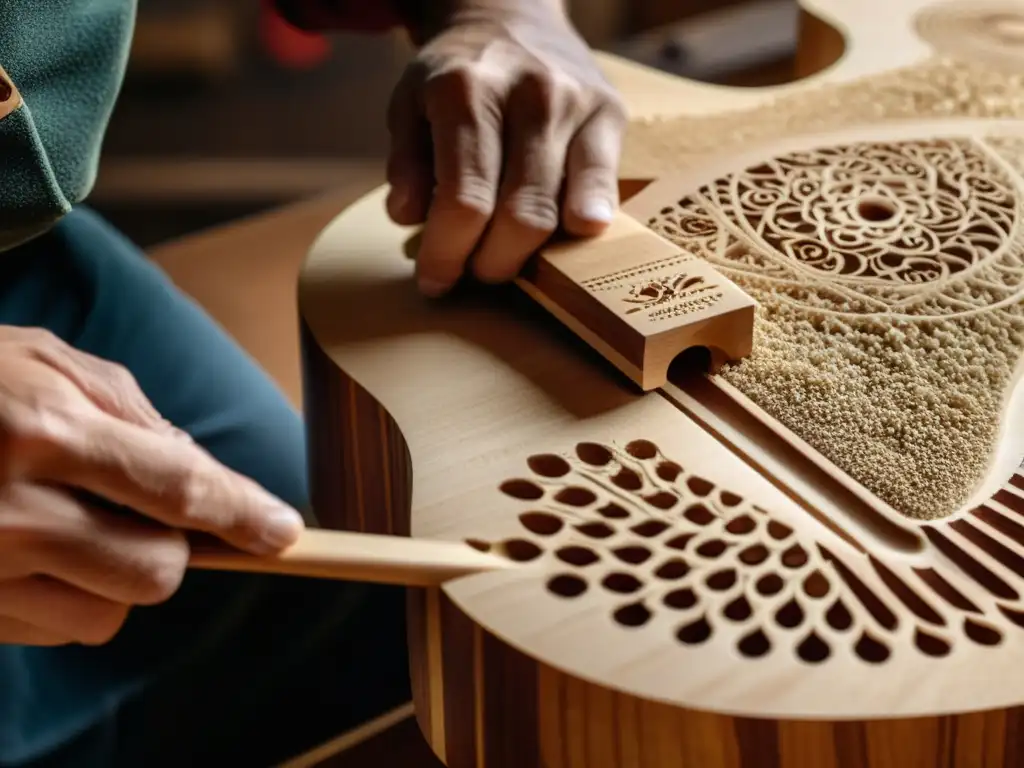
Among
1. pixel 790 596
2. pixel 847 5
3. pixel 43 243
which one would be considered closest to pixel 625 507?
pixel 790 596

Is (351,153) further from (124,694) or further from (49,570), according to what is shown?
(49,570)

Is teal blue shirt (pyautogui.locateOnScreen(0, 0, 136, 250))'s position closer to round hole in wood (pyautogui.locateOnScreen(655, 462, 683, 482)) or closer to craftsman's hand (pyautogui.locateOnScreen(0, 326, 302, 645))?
craftsman's hand (pyautogui.locateOnScreen(0, 326, 302, 645))

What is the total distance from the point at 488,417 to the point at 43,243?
1.65ft

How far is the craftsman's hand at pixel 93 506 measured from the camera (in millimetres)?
508

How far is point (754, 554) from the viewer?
56cm

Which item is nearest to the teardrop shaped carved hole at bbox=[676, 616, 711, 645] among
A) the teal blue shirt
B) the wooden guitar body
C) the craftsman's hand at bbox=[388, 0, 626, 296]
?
the wooden guitar body

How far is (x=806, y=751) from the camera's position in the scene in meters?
0.48

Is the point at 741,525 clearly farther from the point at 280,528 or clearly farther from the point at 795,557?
the point at 280,528

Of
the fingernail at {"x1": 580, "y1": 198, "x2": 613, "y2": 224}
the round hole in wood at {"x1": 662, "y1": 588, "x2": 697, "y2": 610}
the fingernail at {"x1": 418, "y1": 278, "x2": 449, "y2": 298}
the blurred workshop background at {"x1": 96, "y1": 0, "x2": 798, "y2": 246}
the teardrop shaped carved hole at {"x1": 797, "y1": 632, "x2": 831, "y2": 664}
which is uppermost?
the fingernail at {"x1": 580, "y1": 198, "x2": 613, "y2": 224}

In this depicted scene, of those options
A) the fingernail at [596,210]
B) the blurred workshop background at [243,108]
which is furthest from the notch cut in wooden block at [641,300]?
the blurred workshop background at [243,108]

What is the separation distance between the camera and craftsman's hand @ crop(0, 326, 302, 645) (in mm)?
508

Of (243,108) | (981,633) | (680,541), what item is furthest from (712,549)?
(243,108)

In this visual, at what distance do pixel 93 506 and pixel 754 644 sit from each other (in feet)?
0.97

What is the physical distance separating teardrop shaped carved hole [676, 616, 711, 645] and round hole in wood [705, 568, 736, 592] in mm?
22
